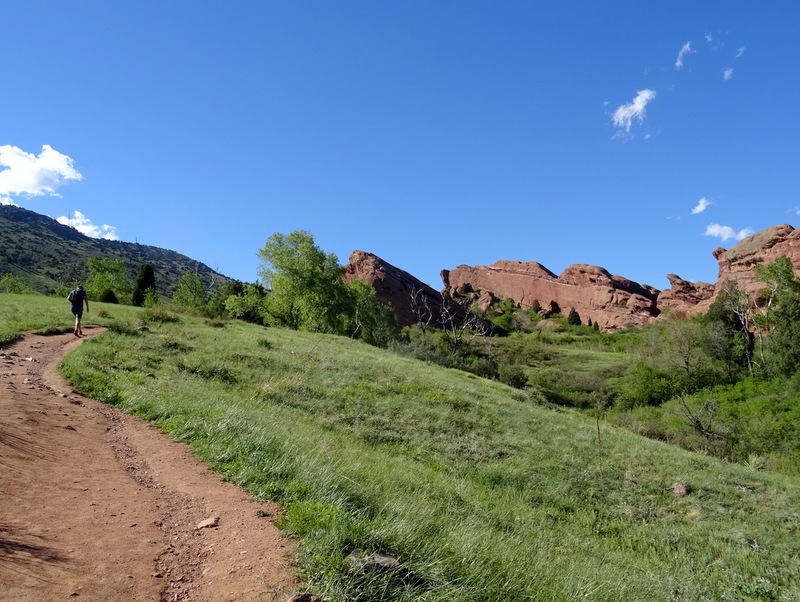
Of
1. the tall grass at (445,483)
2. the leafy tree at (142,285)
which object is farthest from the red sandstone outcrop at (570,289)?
the tall grass at (445,483)

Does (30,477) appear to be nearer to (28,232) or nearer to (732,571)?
(732,571)

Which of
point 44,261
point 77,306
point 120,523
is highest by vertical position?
point 44,261

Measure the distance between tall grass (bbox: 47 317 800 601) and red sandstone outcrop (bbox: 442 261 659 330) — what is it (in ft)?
279

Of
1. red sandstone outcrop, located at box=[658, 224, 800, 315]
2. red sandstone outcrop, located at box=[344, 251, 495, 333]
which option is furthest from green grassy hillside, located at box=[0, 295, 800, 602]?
red sandstone outcrop, located at box=[344, 251, 495, 333]

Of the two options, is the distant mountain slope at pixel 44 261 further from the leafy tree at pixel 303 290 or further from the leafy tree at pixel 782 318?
the leafy tree at pixel 782 318

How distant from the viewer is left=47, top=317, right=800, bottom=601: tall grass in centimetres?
369

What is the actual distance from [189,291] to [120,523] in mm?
62113

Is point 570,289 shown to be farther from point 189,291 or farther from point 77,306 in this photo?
point 77,306

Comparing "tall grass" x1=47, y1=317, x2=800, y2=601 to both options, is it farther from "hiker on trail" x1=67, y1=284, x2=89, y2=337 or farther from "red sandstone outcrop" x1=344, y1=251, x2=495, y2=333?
"red sandstone outcrop" x1=344, y1=251, x2=495, y2=333

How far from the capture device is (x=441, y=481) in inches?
332

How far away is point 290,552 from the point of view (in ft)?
11.2

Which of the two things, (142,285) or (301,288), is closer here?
(301,288)

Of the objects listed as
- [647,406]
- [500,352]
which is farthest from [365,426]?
[500,352]

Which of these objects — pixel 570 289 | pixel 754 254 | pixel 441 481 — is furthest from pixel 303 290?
pixel 570 289
